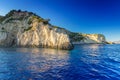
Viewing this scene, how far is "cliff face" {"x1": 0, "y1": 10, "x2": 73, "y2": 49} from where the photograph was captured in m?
104

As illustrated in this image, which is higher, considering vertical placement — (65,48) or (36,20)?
(36,20)

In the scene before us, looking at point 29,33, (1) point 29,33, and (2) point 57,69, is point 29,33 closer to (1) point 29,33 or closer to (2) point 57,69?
(1) point 29,33

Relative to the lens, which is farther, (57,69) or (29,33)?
(29,33)

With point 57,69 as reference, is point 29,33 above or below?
above

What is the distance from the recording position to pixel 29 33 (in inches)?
4626

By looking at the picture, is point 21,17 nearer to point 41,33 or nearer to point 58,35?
point 41,33

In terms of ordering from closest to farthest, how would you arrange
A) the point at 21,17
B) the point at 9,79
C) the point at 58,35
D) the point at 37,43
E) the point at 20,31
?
the point at 9,79, the point at 58,35, the point at 37,43, the point at 20,31, the point at 21,17

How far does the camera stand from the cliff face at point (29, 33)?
4085 inches

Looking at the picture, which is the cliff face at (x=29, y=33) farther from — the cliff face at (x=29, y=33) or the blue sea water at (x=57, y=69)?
the blue sea water at (x=57, y=69)

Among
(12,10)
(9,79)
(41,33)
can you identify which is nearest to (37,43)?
(41,33)

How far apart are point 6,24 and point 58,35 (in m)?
49.1

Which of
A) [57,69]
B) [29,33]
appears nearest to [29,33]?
[29,33]

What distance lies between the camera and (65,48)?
3735 inches

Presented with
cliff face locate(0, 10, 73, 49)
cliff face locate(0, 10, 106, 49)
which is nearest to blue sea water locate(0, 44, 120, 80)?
cliff face locate(0, 10, 106, 49)
